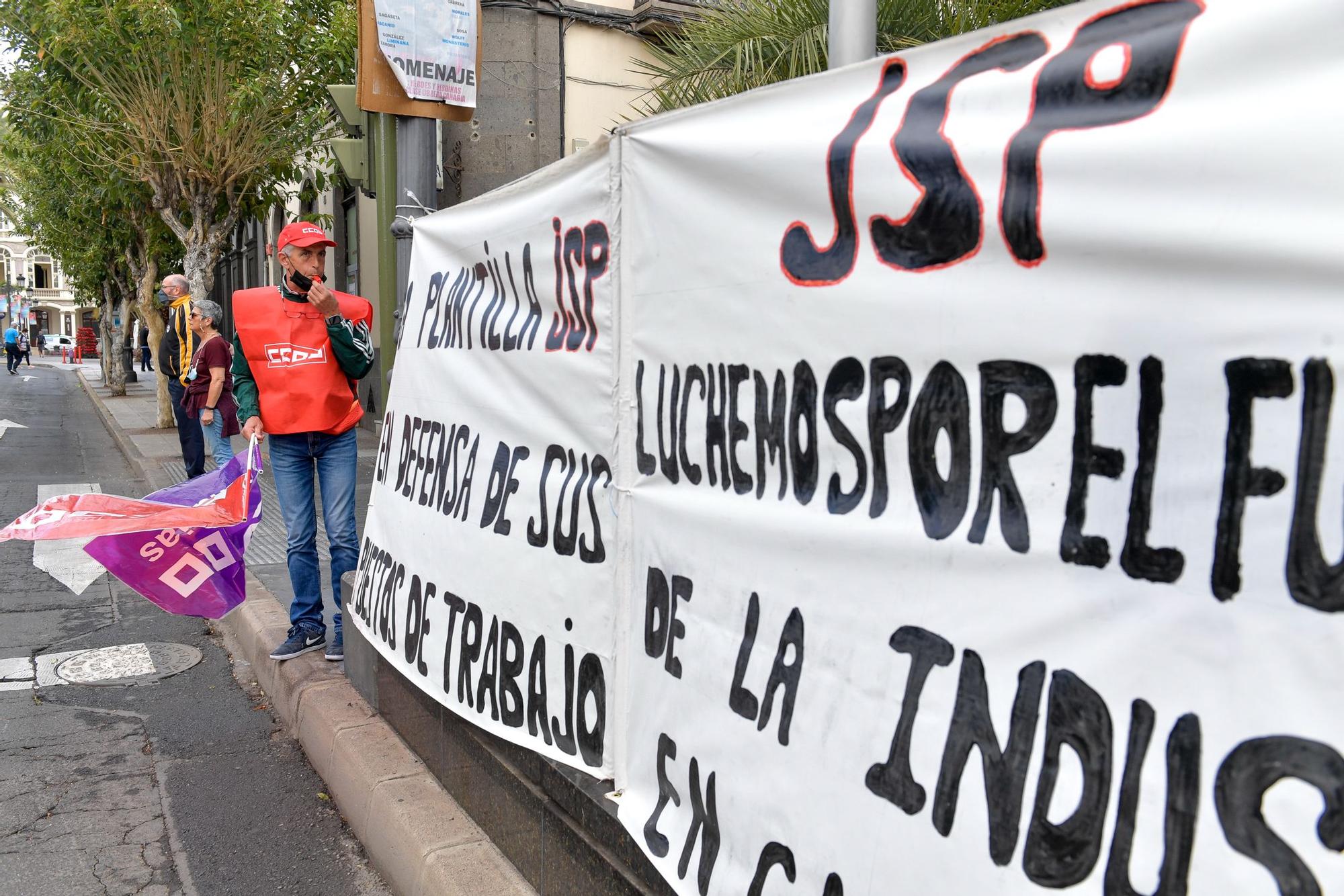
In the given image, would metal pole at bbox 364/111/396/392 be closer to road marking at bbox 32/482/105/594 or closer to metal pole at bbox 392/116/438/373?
metal pole at bbox 392/116/438/373

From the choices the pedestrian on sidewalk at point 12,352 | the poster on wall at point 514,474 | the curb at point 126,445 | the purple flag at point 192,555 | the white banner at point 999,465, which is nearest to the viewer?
the white banner at point 999,465

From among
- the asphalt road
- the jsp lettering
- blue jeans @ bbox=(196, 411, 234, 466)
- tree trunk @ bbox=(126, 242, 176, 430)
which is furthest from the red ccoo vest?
tree trunk @ bbox=(126, 242, 176, 430)

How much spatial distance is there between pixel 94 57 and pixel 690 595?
43.6 feet

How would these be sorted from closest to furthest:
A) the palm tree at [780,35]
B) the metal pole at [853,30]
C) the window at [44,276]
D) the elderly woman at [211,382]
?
the metal pole at [853,30] → the palm tree at [780,35] → the elderly woman at [211,382] → the window at [44,276]

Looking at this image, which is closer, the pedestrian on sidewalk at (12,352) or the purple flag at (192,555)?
the purple flag at (192,555)

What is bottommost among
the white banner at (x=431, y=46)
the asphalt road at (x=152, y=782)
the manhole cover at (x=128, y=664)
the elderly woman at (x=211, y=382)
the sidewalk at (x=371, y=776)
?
the asphalt road at (x=152, y=782)

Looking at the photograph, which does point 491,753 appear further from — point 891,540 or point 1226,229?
point 1226,229

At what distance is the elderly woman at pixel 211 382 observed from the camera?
8531 mm

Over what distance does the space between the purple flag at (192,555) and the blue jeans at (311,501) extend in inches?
4.8

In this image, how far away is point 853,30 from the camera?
10.6 ft

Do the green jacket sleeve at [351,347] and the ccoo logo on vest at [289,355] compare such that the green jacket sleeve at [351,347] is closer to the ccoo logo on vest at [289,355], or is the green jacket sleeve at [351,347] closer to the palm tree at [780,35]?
the ccoo logo on vest at [289,355]

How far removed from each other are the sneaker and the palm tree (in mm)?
3879

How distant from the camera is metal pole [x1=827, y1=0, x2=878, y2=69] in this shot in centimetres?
321

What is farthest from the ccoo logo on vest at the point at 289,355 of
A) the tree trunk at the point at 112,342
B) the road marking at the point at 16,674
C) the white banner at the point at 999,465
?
the tree trunk at the point at 112,342
